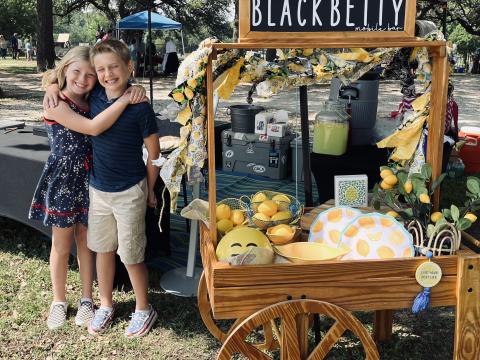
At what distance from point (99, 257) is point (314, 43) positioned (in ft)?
5.33

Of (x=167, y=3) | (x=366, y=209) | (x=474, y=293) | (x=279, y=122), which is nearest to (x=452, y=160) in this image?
(x=279, y=122)

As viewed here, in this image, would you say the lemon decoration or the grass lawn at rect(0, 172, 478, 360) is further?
the grass lawn at rect(0, 172, 478, 360)

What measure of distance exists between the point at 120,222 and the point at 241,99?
10.2 metres

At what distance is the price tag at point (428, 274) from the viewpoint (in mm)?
1832

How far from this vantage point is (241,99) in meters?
12.5

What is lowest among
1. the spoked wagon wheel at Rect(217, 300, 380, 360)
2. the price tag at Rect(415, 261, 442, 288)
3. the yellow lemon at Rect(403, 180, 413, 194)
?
the spoked wagon wheel at Rect(217, 300, 380, 360)

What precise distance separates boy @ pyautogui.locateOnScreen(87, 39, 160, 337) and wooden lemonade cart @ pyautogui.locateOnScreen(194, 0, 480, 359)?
0.72m

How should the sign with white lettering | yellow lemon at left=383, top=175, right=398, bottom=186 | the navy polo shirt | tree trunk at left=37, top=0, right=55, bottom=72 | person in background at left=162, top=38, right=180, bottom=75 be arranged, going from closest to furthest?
the sign with white lettering, yellow lemon at left=383, top=175, right=398, bottom=186, the navy polo shirt, tree trunk at left=37, top=0, right=55, bottom=72, person in background at left=162, top=38, right=180, bottom=75

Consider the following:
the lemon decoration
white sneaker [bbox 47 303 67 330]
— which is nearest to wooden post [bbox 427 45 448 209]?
the lemon decoration

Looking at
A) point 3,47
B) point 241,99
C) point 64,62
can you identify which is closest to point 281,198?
point 64,62

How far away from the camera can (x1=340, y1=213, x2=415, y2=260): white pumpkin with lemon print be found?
192cm

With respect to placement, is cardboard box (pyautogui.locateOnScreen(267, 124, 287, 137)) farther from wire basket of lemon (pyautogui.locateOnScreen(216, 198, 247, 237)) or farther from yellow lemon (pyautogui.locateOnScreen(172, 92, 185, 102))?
yellow lemon (pyautogui.locateOnScreen(172, 92, 185, 102))

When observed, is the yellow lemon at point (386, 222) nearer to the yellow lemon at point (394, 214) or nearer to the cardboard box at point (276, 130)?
the yellow lemon at point (394, 214)

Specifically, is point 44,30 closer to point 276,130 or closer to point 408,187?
point 276,130
